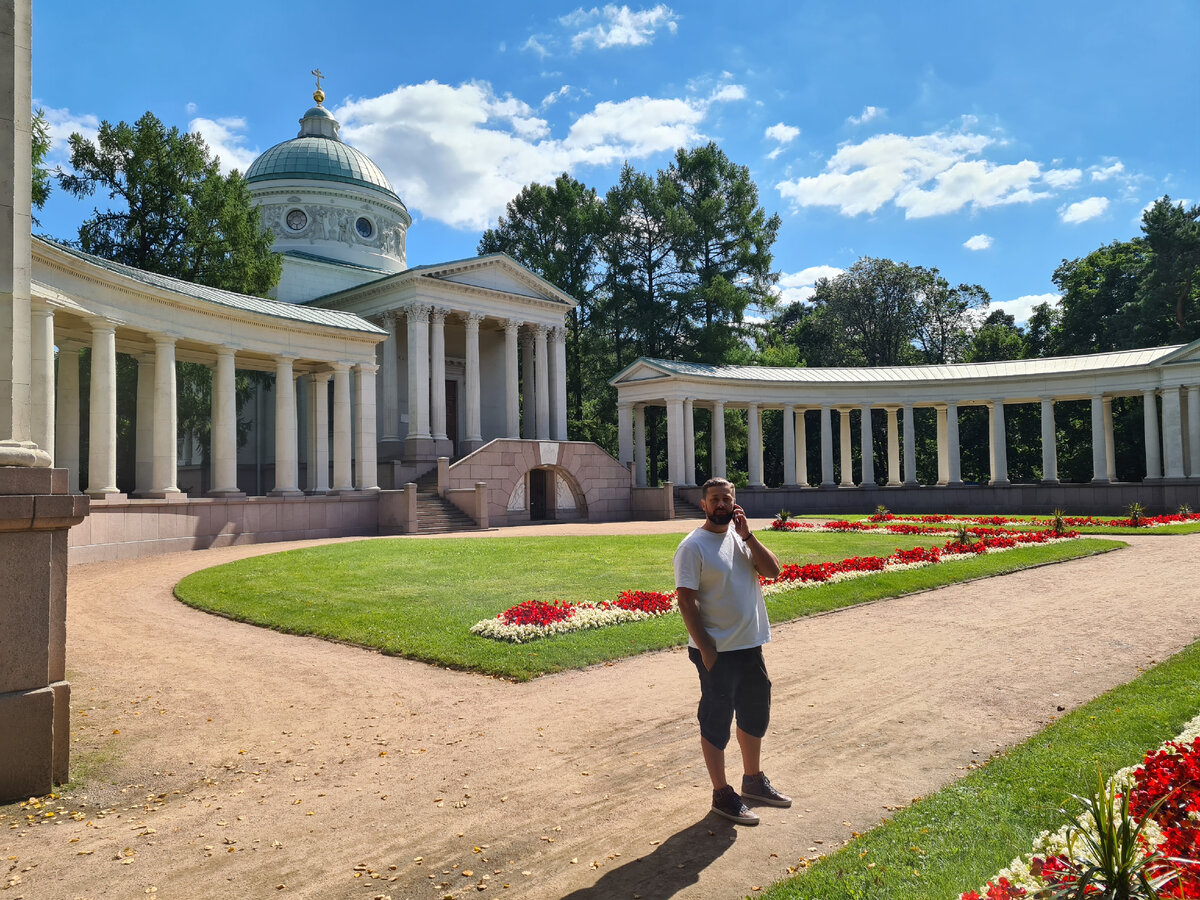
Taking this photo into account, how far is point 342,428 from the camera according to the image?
40.1 metres

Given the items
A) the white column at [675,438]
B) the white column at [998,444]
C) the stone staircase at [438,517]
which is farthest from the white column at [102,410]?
the white column at [998,444]

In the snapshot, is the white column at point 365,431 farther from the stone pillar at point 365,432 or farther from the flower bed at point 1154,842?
the flower bed at point 1154,842

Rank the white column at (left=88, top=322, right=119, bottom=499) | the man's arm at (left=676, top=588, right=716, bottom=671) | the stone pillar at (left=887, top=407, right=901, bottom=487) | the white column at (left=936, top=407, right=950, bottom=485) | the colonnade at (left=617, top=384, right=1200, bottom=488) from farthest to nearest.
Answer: the white column at (left=936, top=407, right=950, bottom=485)
the stone pillar at (left=887, top=407, right=901, bottom=487)
the colonnade at (left=617, top=384, right=1200, bottom=488)
the white column at (left=88, top=322, right=119, bottom=499)
the man's arm at (left=676, top=588, right=716, bottom=671)

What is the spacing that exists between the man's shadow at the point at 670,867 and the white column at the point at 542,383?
48.4m

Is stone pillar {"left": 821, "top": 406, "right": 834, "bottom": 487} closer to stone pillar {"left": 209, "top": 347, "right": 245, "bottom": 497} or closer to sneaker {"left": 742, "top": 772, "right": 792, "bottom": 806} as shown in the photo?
stone pillar {"left": 209, "top": 347, "right": 245, "bottom": 497}

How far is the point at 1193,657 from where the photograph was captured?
11.2m

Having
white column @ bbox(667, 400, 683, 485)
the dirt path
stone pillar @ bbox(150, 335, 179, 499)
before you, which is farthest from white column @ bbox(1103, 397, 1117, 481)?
stone pillar @ bbox(150, 335, 179, 499)

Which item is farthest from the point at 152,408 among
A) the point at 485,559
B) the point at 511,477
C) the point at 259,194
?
the point at 259,194

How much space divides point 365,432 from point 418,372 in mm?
8693

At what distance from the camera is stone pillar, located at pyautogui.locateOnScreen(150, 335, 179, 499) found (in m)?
32.4

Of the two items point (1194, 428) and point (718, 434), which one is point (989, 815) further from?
point (1194, 428)

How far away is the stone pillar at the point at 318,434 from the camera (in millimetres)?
40219

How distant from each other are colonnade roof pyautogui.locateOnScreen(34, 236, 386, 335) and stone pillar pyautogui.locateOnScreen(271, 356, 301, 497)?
221 centimetres

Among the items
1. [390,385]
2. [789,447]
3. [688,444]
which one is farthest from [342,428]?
[789,447]
